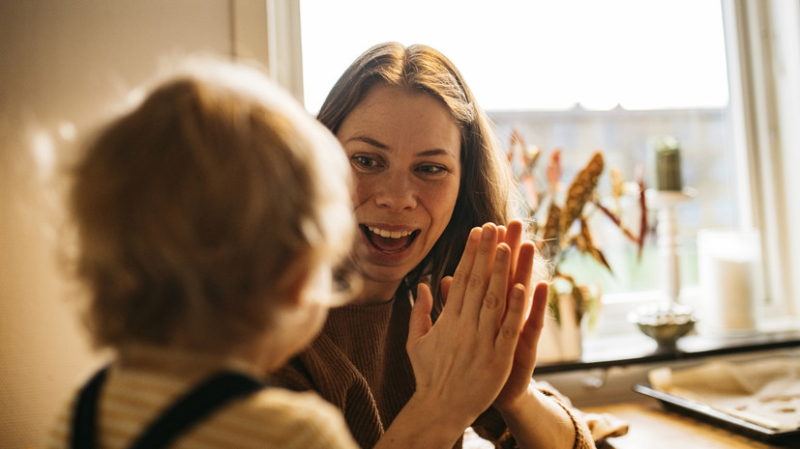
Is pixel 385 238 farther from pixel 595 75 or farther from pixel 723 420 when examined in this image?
pixel 595 75

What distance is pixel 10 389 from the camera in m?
1.21

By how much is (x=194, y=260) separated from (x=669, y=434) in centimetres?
118

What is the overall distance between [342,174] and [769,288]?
2015 millimetres

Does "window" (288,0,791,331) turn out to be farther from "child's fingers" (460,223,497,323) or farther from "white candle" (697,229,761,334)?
"child's fingers" (460,223,497,323)

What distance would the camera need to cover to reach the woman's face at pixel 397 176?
100 cm

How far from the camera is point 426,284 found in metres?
1.06

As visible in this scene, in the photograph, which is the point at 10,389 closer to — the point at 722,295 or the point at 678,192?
the point at 678,192

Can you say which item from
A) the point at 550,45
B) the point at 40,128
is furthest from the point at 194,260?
the point at 550,45

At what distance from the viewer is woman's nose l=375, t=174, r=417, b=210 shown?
987 mm

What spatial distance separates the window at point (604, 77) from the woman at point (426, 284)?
0.63 meters

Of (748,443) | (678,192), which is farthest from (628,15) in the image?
(748,443)

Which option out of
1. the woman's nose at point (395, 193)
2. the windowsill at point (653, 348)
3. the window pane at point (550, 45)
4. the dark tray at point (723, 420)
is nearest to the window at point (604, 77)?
the window pane at point (550, 45)

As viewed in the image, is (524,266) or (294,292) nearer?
(294,292)

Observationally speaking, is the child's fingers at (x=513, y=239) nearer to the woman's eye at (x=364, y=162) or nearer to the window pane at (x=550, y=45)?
the woman's eye at (x=364, y=162)
